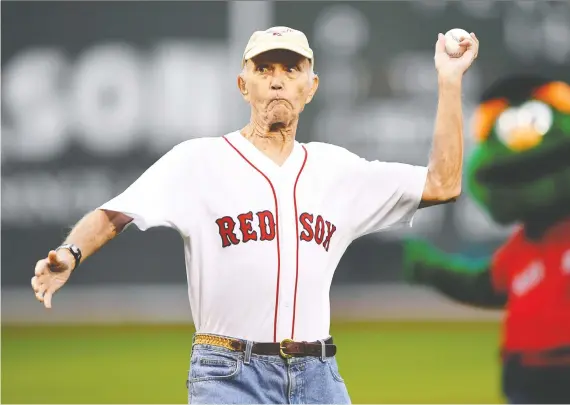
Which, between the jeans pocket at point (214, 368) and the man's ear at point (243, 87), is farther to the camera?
the man's ear at point (243, 87)

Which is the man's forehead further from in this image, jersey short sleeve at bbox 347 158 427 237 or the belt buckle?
the belt buckle

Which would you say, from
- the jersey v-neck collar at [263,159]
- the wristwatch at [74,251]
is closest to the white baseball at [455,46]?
the jersey v-neck collar at [263,159]

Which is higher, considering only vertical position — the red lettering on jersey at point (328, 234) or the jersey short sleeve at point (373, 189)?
the jersey short sleeve at point (373, 189)

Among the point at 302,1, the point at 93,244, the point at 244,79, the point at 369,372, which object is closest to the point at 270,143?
the point at 244,79

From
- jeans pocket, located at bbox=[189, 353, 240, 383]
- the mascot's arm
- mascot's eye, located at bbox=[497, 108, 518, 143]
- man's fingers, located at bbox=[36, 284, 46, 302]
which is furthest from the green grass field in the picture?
man's fingers, located at bbox=[36, 284, 46, 302]

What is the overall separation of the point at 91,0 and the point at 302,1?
2292 millimetres

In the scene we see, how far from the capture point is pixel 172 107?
45.5 ft

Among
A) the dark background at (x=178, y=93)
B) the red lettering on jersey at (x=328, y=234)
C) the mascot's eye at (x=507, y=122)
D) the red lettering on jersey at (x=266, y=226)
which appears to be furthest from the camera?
the dark background at (x=178, y=93)

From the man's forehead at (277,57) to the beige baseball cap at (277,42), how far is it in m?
0.02

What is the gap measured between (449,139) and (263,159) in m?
0.66

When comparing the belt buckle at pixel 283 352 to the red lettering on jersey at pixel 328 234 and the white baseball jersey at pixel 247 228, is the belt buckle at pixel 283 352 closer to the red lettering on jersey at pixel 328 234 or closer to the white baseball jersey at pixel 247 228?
the white baseball jersey at pixel 247 228

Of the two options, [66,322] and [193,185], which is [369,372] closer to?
[66,322]

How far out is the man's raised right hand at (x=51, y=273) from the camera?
13.4 feet

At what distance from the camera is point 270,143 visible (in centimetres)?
454
